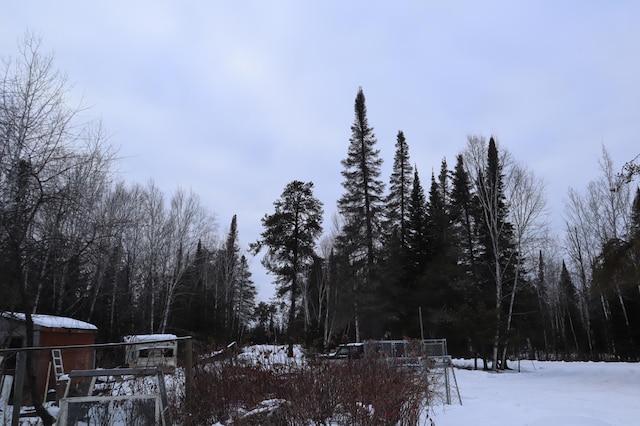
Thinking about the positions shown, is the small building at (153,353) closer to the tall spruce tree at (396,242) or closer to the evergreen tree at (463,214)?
the tall spruce tree at (396,242)

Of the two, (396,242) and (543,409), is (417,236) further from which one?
(543,409)

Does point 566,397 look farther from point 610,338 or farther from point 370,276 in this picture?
point 610,338

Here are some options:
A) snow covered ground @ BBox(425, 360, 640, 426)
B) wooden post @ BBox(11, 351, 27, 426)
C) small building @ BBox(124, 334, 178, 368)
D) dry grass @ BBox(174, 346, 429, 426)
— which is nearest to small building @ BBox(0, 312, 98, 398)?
small building @ BBox(124, 334, 178, 368)

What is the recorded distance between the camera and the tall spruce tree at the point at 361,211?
31.0 metres

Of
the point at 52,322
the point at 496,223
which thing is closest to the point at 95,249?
the point at 52,322

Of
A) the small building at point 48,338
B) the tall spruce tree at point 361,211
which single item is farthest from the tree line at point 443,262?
the small building at point 48,338

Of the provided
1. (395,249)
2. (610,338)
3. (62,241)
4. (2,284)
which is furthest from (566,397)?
(610,338)

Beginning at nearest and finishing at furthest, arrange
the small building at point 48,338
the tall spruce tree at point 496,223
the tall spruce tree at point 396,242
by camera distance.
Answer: the small building at point 48,338
the tall spruce tree at point 496,223
the tall spruce tree at point 396,242

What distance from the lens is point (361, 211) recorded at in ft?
106

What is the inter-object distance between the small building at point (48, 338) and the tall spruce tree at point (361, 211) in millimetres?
17785

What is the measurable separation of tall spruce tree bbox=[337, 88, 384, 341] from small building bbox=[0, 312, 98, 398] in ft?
58.3

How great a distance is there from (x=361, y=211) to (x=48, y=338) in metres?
22.2

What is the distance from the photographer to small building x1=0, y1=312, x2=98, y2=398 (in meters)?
11.7

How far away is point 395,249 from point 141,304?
61.1 ft
